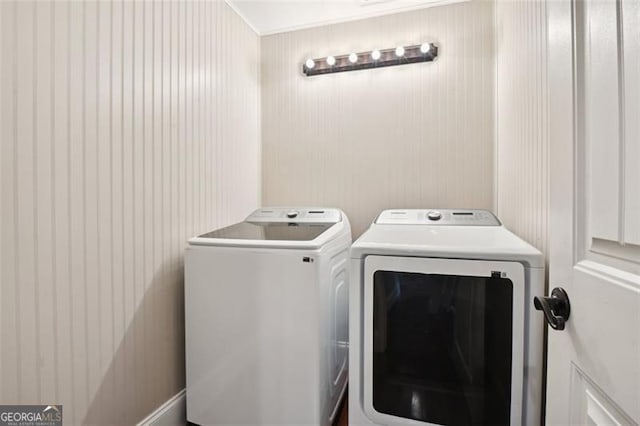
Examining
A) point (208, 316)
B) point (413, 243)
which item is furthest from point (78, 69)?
point (413, 243)

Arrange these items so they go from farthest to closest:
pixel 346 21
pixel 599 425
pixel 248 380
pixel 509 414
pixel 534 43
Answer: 1. pixel 346 21
2. pixel 248 380
3. pixel 534 43
4. pixel 509 414
5. pixel 599 425

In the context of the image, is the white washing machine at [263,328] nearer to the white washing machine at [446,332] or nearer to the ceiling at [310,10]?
the white washing machine at [446,332]

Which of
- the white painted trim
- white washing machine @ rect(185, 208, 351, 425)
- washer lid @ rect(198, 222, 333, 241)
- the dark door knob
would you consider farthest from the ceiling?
the dark door knob

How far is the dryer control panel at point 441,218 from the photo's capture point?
1721 mm

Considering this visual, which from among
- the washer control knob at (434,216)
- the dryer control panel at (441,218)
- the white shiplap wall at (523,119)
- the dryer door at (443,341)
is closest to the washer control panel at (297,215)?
the dryer control panel at (441,218)

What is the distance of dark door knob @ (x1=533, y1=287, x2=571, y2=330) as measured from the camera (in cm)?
62

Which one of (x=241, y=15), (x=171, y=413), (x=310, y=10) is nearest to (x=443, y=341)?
(x=171, y=413)

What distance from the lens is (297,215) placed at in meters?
2.00

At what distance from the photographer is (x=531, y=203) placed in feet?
4.22

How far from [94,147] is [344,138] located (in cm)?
161

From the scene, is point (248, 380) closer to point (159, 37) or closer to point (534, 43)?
point (159, 37)

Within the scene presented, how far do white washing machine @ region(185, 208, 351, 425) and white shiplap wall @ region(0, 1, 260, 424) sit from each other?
0.72 ft

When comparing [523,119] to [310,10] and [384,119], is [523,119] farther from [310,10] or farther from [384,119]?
[310,10]

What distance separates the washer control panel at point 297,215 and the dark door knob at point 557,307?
1.28 metres
